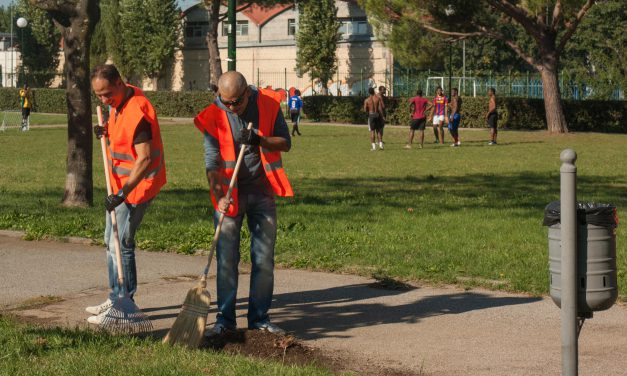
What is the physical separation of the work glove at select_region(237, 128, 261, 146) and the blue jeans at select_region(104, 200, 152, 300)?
3.60ft

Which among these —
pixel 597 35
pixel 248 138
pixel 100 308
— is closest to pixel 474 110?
pixel 597 35

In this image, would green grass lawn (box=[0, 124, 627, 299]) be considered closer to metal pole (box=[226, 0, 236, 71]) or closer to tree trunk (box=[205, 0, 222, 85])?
metal pole (box=[226, 0, 236, 71])

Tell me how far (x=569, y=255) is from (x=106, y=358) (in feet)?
8.60

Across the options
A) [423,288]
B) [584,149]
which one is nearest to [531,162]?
[584,149]

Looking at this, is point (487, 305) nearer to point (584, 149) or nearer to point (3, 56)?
point (584, 149)

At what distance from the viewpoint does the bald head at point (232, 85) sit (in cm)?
671

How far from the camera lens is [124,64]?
7519 cm

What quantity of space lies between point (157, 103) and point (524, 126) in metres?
23.3

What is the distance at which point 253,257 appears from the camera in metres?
7.14

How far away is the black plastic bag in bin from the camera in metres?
5.02

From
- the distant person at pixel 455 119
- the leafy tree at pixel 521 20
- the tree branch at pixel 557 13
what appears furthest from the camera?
the leafy tree at pixel 521 20

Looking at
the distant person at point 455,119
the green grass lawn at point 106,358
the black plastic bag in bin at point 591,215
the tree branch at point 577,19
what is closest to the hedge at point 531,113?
the tree branch at point 577,19

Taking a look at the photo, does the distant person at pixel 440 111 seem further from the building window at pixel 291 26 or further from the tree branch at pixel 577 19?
the building window at pixel 291 26

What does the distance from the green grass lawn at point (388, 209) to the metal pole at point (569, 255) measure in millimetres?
3697
